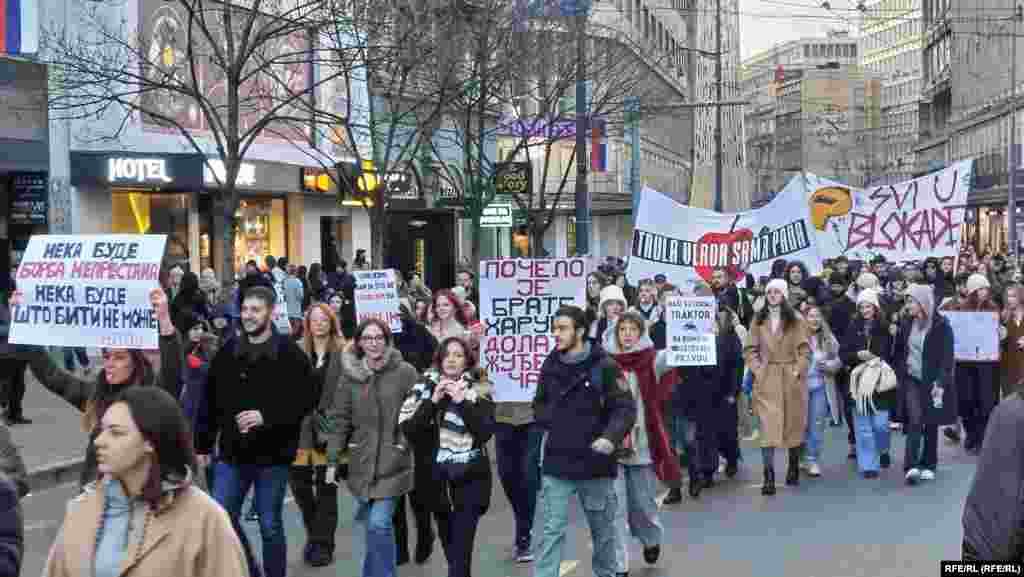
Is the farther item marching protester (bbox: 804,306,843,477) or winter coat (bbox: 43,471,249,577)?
marching protester (bbox: 804,306,843,477)

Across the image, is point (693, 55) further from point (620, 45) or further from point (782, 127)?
point (782, 127)

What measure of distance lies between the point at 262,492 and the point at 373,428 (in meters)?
0.77

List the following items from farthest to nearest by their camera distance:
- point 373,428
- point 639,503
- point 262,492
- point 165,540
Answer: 1. point 639,503
2. point 373,428
3. point 262,492
4. point 165,540

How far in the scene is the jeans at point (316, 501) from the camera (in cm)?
988

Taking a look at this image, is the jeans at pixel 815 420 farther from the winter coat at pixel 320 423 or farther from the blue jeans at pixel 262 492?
the blue jeans at pixel 262 492

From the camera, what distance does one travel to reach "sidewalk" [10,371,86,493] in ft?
44.7

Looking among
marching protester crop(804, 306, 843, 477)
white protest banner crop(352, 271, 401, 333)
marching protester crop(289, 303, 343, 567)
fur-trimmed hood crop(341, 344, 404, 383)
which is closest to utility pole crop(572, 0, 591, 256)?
marching protester crop(804, 306, 843, 477)

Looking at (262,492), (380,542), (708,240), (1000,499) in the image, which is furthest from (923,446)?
(1000,499)

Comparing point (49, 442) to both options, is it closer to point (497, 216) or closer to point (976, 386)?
point (976, 386)

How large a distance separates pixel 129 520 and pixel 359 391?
4585 mm

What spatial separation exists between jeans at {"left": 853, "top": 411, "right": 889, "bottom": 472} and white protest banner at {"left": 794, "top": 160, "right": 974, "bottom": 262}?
6.82m

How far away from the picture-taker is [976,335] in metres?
15.0

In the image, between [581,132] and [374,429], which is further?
[581,132]

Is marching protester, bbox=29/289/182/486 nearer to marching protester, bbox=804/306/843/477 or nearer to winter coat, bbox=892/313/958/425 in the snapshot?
marching protester, bbox=804/306/843/477
